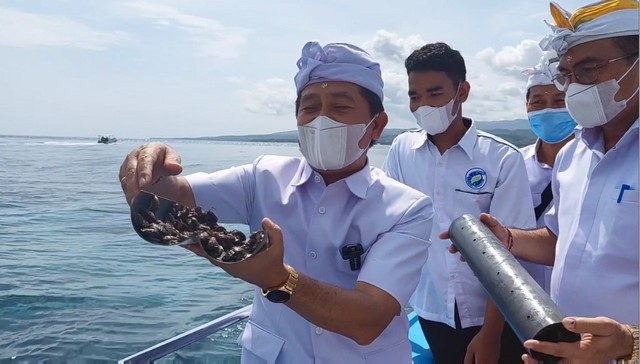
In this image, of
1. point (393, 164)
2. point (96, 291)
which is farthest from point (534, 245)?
point (96, 291)

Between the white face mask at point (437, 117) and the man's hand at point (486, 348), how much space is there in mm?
1139

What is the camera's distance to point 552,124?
11.1 ft

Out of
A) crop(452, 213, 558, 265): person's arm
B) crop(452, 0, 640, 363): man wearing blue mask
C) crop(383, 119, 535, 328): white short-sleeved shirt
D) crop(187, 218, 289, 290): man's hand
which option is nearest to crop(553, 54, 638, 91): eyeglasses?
crop(452, 0, 640, 363): man wearing blue mask

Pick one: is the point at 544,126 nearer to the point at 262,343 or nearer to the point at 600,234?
the point at 600,234

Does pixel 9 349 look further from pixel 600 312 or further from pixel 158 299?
pixel 600 312

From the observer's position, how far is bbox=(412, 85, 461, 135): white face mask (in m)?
3.19

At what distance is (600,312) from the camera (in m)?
1.87

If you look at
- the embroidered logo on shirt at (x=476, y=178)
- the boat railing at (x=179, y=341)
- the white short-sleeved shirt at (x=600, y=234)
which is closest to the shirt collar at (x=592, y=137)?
the white short-sleeved shirt at (x=600, y=234)

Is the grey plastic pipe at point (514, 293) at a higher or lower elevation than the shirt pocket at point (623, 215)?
lower

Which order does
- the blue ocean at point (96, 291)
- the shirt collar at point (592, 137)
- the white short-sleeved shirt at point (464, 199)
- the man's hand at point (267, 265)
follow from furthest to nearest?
the blue ocean at point (96, 291), the white short-sleeved shirt at point (464, 199), the shirt collar at point (592, 137), the man's hand at point (267, 265)

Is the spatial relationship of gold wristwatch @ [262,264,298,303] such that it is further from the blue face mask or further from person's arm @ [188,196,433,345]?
the blue face mask

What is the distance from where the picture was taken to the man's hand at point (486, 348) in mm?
2777

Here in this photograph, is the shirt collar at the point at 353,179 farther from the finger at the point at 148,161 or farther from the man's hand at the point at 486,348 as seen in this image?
the man's hand at the point at 486,348

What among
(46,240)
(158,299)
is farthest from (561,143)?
(46,240)
